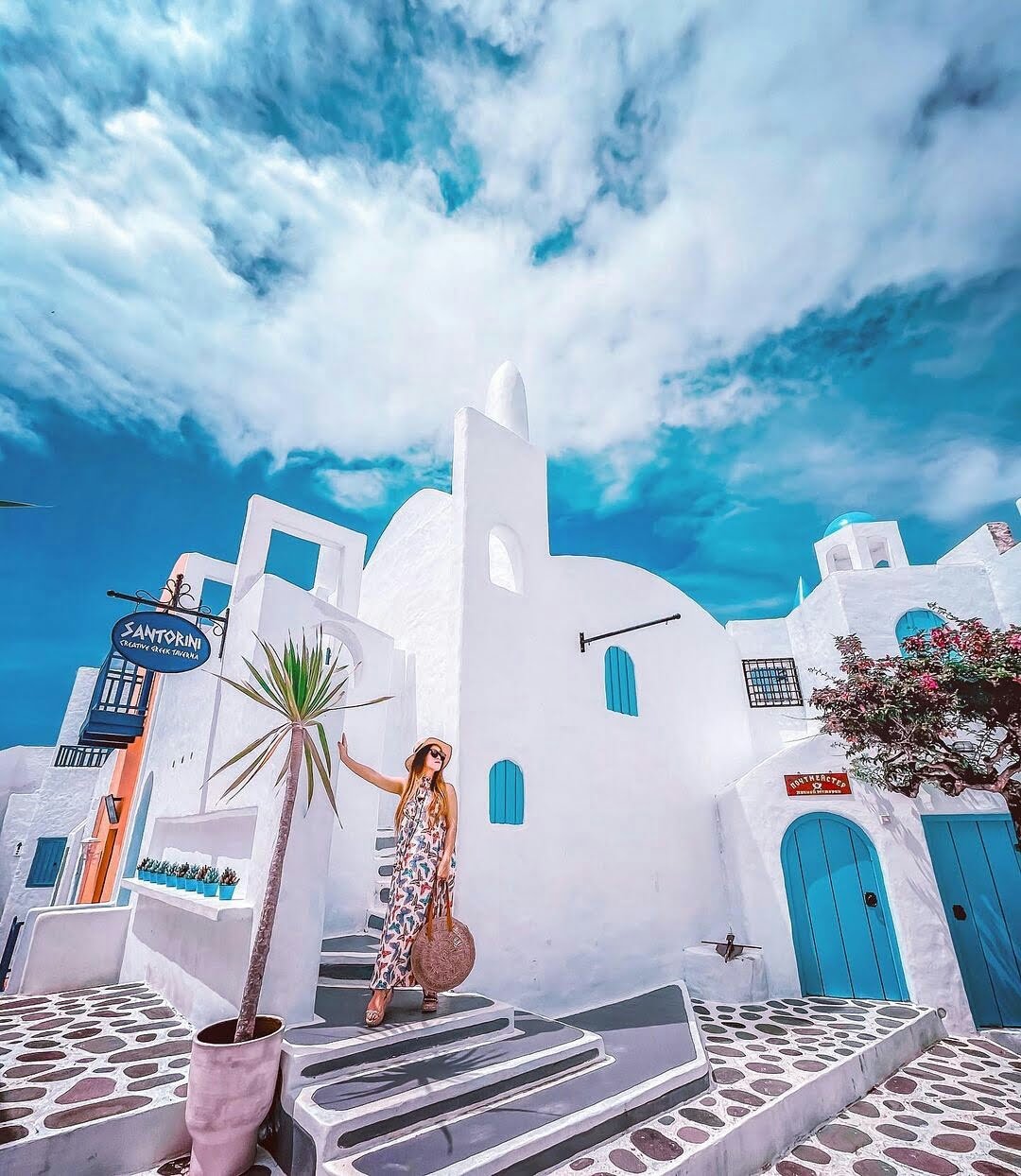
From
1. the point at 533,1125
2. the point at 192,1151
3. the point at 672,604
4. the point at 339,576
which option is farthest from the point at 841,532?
the point at 192,1151

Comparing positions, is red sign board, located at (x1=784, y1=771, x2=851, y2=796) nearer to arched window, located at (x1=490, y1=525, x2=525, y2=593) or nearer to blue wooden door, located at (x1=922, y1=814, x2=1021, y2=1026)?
blue wooden door, located at (x1=922, y1=814, x2=1021, y2=1026)

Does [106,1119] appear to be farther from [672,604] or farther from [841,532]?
[841,532]

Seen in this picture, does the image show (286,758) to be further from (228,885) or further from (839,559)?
(839,559)

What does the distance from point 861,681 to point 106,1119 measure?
864 centimetres

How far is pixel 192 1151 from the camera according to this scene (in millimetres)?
3564

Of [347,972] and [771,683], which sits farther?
[771,683]

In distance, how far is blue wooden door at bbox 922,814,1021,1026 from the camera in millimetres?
7277

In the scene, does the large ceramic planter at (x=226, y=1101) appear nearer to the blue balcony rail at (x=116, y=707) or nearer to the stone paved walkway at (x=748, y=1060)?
the stone paved walkway at (x=748, y=1060)

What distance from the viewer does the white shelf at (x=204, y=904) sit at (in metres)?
4.60

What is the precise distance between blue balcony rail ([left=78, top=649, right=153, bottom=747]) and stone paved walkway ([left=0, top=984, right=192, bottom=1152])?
207 inches

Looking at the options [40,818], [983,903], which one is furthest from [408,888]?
[40,818]

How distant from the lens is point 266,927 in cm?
396

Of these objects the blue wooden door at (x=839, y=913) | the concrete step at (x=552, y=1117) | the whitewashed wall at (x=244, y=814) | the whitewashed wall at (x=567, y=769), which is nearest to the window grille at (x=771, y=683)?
the whitewashed wall at (x=567, y=769)

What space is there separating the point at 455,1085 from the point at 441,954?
1140mm
